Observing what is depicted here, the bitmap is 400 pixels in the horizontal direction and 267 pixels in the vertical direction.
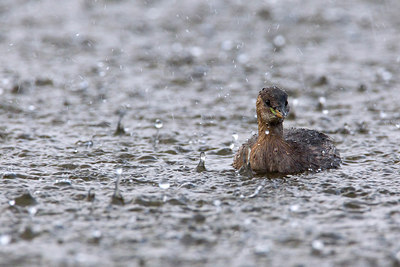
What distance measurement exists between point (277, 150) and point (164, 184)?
1.63 meters

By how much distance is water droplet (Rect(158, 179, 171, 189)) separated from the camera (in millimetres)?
7994

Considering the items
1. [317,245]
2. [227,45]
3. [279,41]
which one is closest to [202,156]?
[317,245]

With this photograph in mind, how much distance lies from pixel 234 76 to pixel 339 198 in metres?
6.02

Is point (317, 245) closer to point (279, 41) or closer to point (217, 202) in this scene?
point (217, 202)

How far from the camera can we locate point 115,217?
7.00m

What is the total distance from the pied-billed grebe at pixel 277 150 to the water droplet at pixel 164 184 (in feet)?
3.56

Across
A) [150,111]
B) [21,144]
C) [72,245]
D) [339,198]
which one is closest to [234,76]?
[150,111]

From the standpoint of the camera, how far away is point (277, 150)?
8.66m

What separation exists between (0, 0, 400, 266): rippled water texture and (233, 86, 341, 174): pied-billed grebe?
23 cm

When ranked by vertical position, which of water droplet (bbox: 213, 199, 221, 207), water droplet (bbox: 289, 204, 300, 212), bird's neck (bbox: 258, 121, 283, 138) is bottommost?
water droplet (bbox: 289, 204, 300, 212)

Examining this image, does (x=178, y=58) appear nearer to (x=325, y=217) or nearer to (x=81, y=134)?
(x=81, y=134)

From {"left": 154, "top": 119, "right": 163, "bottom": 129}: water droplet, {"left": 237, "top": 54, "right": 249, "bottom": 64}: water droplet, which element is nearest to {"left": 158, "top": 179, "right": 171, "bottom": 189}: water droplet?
{"left": 154, "top": 119, "right": 163, "bottom": 129}: water droplet

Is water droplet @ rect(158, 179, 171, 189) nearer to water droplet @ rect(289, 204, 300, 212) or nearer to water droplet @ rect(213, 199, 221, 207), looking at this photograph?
water droplet @ rect(213, 199, 221, 207)

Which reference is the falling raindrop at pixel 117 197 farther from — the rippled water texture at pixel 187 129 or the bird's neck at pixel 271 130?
the bird's neck at pixel 271 130
